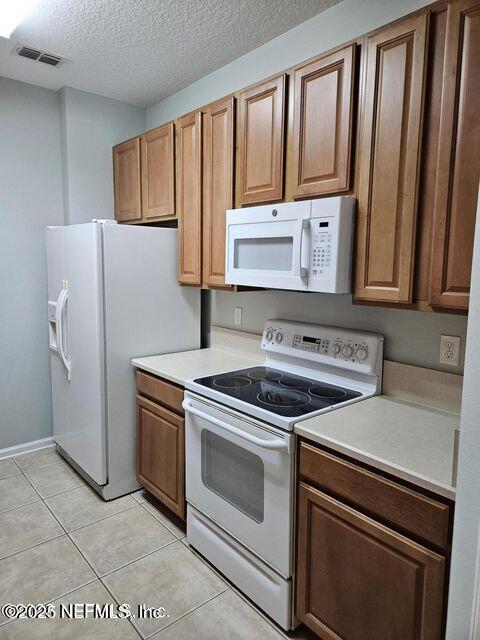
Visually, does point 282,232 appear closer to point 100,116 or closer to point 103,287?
point 103,287

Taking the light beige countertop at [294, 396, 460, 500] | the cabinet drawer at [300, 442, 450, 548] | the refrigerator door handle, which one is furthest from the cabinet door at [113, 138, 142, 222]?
the cabinet drawer at [300, 442, 450, 548]

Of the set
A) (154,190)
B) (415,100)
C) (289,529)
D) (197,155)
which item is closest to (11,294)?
(154,190)

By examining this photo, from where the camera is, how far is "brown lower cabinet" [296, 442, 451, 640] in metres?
1.20

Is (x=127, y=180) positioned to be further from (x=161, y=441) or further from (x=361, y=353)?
(x=361, y=353)

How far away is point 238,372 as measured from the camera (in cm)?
227

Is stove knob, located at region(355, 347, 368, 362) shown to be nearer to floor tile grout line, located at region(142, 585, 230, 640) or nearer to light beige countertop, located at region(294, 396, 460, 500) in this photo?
light beige countertop, located at region(294, 396, 460, 500)

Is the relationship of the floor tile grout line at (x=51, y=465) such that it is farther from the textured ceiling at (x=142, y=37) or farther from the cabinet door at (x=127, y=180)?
the textured ceiling at (x=142, y=37)

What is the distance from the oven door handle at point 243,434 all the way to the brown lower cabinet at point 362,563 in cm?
8

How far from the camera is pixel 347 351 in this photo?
1979 mm

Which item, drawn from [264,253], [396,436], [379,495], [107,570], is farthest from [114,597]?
[264,253]

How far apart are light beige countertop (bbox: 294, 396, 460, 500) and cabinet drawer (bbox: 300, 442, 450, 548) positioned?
4 cm

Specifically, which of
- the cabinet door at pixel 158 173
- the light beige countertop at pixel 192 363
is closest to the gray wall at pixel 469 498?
the light beige countertop at pixel 192 363

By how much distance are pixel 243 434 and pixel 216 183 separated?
4.33 ft

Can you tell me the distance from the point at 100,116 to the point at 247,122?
1.62m
